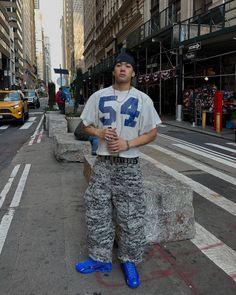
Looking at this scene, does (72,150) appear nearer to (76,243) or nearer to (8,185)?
(8,185)

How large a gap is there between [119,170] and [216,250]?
155 centimetres

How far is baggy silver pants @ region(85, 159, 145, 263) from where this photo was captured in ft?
11.3

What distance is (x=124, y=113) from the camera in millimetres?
3322

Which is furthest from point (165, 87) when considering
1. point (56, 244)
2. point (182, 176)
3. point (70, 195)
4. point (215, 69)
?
point (56, 244)

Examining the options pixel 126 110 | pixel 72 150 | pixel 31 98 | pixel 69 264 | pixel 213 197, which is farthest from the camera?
pixel 31 98

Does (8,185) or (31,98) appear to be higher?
(31,98)

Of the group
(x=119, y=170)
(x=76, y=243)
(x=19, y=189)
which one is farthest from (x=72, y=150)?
(x=119, y=170)

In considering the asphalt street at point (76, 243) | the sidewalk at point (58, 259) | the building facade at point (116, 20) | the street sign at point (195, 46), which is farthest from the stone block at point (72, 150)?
the building facade at point (116, 20)

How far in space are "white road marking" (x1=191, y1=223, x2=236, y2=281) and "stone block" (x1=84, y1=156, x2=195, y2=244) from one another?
0.16m

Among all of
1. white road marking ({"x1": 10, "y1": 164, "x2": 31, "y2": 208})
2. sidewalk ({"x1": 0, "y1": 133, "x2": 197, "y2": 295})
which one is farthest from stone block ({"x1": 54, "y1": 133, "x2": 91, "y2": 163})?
sidewalk ({"x1": 0, "y1": 133, "x2": 197, "y2": 295})

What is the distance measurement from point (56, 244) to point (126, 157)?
1522mm

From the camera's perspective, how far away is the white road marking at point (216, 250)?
3.74 m

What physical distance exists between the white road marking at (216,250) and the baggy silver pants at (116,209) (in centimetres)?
86

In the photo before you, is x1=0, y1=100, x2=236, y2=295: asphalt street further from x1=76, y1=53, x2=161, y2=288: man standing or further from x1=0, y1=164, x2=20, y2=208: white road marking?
x1=76, y1=53, x2=161, y2=288: man standing
